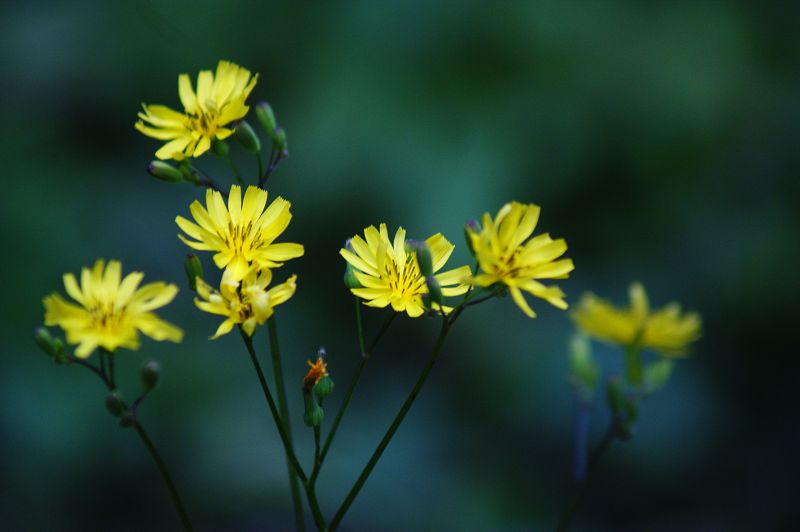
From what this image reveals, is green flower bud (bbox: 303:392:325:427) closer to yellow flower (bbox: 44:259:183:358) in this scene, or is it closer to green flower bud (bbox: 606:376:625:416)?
yellow flower (bbox: 44:259:183:358)

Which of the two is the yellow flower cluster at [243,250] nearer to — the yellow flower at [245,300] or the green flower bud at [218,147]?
the yellow flower at [245,300]

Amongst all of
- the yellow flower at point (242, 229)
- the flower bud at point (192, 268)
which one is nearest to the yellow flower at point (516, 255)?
the yellow flower at point (242, 229)

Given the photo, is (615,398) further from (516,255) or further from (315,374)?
(315,374)

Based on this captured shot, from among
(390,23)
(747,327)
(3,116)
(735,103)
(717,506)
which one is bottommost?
(717,506)

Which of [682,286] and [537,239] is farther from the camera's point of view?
[682,286]

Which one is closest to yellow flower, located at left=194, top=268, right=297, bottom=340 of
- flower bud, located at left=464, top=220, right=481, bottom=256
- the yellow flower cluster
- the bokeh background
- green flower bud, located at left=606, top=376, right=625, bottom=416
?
the yellow flower cluster

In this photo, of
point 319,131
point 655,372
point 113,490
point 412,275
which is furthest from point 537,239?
point 113,490

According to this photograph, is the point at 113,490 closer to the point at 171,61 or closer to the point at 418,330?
the point at 418,330

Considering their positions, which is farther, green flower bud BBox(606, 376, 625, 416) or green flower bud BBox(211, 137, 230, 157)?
green flower bud BBox(606, 376, 625, 416)
